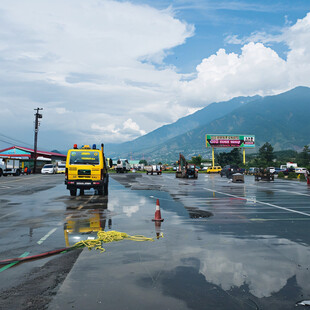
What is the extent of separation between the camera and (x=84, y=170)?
833 inches

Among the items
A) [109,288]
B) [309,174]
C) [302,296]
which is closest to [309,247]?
[302,296]

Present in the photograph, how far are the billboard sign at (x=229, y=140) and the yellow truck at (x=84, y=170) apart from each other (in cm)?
7324

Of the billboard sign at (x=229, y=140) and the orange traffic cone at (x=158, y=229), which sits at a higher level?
the billboard sign at (x=229, y=140)

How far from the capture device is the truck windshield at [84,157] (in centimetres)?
2138

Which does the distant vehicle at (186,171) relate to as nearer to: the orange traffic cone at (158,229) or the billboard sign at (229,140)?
the orange traffic cone at (158,229)

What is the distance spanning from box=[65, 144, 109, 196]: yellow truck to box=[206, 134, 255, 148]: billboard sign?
240 ft

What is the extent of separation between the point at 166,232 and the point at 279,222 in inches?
158

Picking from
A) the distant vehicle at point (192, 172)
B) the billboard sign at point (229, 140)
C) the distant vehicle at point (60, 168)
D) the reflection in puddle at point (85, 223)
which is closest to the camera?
the reflection in puddle at point (85, 223)

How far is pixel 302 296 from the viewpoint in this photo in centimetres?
498

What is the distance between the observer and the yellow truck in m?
21.1

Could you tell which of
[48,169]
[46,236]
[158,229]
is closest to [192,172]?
[48,169]

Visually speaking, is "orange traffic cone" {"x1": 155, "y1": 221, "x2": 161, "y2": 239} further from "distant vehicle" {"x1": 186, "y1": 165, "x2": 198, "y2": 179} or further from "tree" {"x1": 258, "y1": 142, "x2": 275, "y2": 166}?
"tree" {"x1": 258, "y1": 142, "x2": 275, "y2": 166}

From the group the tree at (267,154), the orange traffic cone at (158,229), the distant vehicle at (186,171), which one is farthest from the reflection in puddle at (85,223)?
the tree at (267,154)

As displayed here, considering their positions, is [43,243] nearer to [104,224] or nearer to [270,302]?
[104,224]
